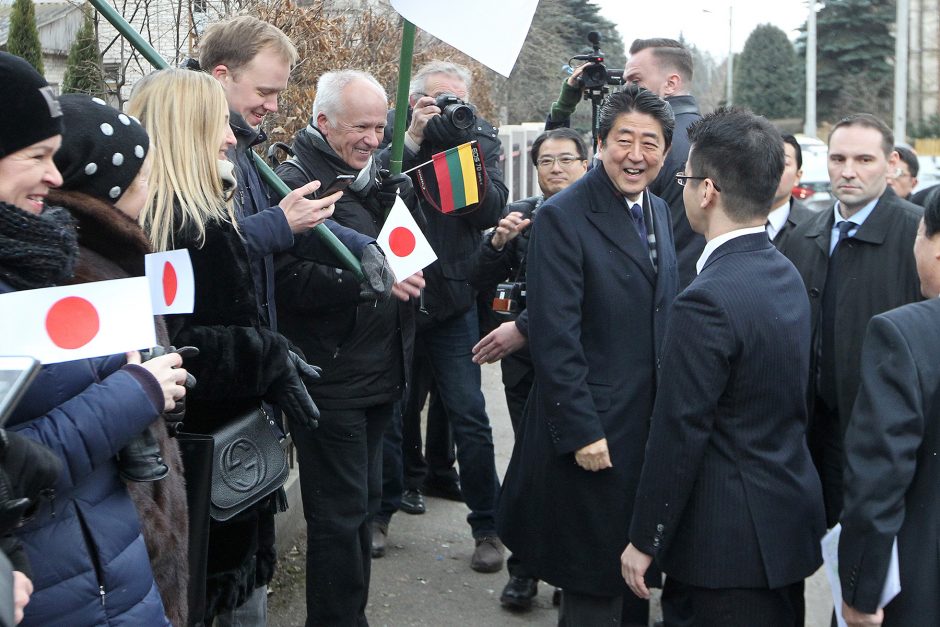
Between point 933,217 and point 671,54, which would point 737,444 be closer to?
point 933,217

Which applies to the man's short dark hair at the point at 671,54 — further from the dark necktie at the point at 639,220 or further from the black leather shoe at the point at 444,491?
the black leather shoe at the point at 444,491

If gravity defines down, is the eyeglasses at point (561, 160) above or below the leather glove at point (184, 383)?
above

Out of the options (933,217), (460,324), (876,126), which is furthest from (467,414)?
(933,217)

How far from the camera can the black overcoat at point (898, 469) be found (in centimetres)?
246

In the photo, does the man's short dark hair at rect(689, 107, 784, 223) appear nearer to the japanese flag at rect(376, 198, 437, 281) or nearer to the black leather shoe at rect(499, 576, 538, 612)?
the japanese flag at rect(376, 198, 437, 281)

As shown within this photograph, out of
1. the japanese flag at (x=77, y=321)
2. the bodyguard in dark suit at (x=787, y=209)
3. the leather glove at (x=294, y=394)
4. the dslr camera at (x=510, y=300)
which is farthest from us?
the bodyguard in dark suit at (x=787, y=209)

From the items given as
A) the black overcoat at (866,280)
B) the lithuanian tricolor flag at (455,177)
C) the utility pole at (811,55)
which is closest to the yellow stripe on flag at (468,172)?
the lithuanian tricolor flag at (455,177)

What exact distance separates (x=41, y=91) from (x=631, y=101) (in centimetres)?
205

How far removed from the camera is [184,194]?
9.98ft

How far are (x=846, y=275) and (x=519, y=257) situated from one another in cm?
149

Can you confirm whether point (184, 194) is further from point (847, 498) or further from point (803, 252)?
point (803, 252)

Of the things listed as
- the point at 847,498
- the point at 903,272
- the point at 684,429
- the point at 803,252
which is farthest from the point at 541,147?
the point at 847,498

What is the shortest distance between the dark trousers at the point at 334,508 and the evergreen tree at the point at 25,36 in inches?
186

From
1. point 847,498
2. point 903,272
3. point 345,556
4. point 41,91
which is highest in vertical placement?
point 41,91
